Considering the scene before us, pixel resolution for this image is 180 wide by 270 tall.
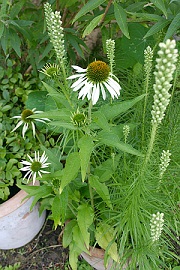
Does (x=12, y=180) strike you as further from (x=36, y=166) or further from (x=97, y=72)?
(x=97, y=72)

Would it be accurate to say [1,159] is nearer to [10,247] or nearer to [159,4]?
[10,247]

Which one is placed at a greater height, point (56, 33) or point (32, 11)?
point (32, 11)

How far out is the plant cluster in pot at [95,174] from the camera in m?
0.76

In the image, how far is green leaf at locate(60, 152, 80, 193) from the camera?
783 mm

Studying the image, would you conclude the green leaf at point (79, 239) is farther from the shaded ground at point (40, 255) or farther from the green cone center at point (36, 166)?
the shaded ground at point (40, 255)

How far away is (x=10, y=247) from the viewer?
1.45 meters

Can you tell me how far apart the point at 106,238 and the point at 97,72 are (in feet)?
1.98

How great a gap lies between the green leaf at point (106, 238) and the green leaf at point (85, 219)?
8 cm

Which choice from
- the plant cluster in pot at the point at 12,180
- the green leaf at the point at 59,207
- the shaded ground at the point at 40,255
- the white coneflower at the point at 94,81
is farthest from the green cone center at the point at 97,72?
the shaded ground at the point at 40,255

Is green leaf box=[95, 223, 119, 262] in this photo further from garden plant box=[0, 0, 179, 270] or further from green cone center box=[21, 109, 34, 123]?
green cone center box=[21, 109, 34, 123]

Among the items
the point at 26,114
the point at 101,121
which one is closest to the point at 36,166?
the point at 26,114

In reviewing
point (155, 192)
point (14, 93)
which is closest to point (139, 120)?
point (155, 192)

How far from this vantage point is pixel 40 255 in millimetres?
1483

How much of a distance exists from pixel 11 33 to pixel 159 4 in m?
0.56
